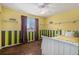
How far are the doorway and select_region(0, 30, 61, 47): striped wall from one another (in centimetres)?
4

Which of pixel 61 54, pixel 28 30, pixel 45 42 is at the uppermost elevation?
pixel 28 30

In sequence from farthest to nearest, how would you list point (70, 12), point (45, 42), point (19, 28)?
1. point (45, 42)
2. point (19, 28)
3. point (70, 12)

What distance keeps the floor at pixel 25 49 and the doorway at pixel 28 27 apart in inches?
3.5

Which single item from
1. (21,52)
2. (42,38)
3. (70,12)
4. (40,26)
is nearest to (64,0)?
(70,12)

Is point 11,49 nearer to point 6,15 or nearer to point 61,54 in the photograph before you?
point 6,15

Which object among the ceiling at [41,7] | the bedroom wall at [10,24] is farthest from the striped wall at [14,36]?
the ceiling at [41,7]

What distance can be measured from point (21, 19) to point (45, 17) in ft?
1.35

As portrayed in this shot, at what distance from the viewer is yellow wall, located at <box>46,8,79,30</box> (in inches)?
79.1

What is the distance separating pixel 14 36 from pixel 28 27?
0.93 feet

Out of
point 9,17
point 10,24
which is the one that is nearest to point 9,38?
point 10,24

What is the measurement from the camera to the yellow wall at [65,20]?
6.59 feet

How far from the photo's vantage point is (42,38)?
2.24 meters

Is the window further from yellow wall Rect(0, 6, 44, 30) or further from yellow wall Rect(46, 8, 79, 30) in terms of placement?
yellow wall Rect(46, 8, 79, 30)

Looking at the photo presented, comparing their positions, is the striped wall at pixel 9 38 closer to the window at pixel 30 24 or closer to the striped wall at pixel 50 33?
the window at pixel 30 24
